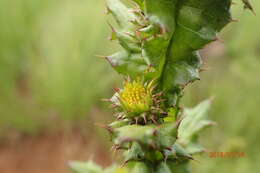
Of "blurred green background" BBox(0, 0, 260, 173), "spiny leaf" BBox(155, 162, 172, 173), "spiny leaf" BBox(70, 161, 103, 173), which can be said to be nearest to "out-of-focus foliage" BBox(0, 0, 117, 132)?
"blurred green background" BBox(0, 0, 260, 173)

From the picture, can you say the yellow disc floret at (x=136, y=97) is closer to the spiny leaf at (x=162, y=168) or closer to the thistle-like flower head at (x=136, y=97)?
the thistle-like flower head at (x=136, y=97)

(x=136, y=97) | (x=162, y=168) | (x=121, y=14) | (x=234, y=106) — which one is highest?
(x=121, y=14)

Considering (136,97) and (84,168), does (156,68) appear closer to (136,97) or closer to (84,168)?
(136,97)

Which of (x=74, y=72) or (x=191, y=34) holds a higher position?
(x=191, y=34)

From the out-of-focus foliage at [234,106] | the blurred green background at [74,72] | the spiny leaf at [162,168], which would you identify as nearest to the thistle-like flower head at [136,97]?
the spiny leaf at [162,168]

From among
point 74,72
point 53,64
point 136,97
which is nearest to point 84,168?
point 136,97

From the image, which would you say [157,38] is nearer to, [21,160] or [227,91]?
[227,91]

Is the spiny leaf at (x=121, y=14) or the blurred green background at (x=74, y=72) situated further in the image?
the blurred green background at (x=74, y=72)
